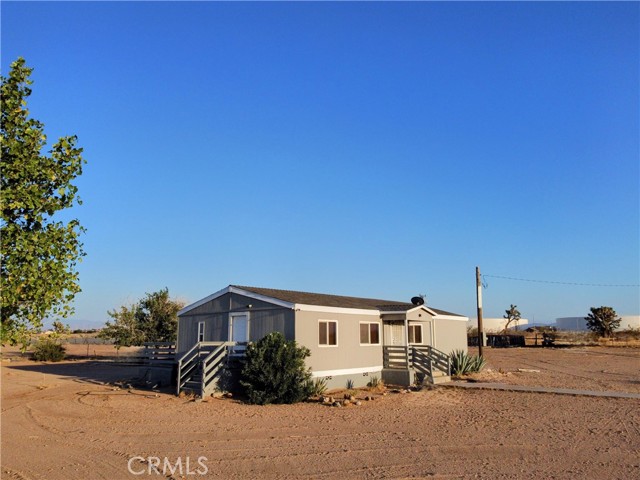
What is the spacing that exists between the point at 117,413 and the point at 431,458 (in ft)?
29.7

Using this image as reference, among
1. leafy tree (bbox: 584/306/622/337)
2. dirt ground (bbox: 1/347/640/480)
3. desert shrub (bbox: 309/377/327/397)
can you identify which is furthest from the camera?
leafy tree (bbox: 584/306/622/337)

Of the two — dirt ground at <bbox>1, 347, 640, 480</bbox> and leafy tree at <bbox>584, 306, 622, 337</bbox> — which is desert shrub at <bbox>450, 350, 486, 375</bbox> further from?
leafy tree at <bbox>584, 306, 622, 337</bbox>

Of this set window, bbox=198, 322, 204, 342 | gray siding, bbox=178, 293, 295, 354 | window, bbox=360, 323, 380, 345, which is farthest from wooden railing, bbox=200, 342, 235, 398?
window, bbox=360, 323, 380, 345

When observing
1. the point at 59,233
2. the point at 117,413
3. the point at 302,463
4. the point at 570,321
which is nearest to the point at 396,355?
the point at 117,413

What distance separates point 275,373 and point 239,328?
13.1 feet

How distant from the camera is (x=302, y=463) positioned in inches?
365

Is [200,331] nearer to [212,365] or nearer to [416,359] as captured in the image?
[212,365]

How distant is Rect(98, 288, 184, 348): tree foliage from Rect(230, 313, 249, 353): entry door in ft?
46.7

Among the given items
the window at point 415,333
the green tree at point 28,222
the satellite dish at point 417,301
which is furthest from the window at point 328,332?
the green tree at point 28,222

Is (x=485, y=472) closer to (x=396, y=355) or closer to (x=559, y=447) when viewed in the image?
(x=559, y=447)

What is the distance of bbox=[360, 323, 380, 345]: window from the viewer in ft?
70.4

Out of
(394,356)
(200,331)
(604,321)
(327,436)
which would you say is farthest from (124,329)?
(604,321)

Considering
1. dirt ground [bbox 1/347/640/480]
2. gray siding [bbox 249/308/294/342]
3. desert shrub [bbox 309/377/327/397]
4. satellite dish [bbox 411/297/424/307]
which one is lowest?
dirt ground [bbox 1/347/640/480]

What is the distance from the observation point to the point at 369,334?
71.6 ft
